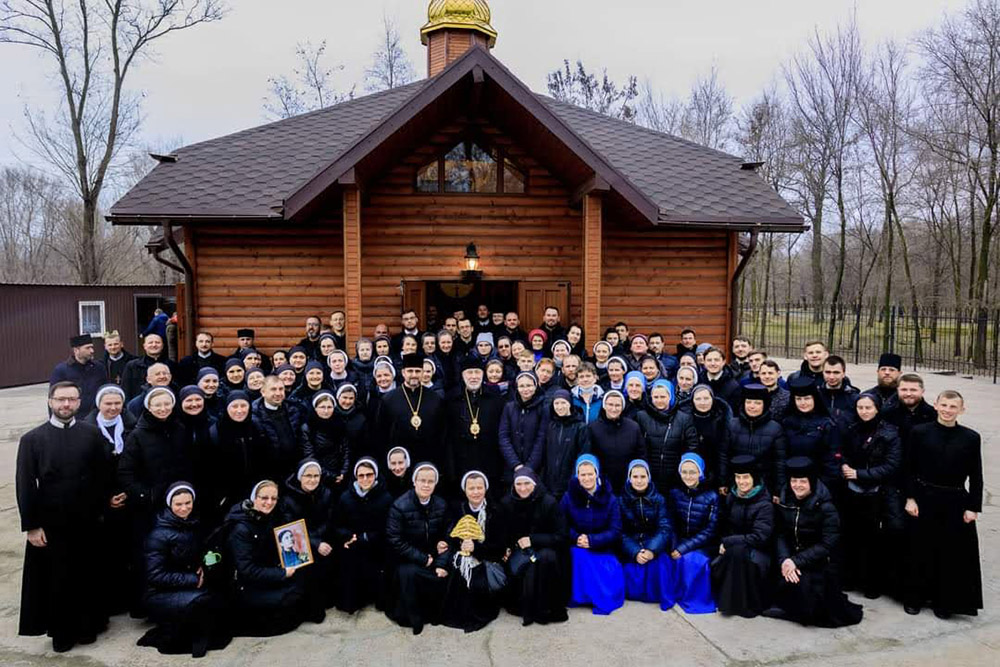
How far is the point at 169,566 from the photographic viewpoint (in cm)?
493

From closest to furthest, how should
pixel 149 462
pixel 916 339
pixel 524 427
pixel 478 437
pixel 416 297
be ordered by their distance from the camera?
pixel 149 462 < pixel 524 427 < pixel 478 437 < pixel 416 297 < pixel 916 339


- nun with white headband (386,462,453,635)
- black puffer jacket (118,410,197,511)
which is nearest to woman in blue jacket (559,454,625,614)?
nun with white headband (386,462,453,635)

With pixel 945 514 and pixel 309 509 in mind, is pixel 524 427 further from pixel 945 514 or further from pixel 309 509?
pixel 945 514

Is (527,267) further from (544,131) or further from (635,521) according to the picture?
(635,521)

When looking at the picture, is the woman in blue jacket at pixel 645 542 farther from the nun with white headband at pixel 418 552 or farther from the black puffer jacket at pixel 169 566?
the black puffer jacket at pixel 169 566

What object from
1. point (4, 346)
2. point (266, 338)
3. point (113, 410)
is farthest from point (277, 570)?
point (4, 346)

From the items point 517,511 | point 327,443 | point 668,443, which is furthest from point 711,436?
point 327,443

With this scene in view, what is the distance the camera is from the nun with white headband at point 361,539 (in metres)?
5.48

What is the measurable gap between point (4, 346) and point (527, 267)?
16.1 meters

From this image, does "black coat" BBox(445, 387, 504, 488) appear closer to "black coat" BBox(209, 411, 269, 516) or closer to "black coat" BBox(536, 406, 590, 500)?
"black coat" BBox(536, 406, 590, 500)

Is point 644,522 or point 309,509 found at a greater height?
point 309,509

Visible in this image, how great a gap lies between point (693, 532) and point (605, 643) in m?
1.36

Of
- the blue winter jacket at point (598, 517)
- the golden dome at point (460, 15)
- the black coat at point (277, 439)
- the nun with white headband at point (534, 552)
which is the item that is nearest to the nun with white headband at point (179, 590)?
the black coat at point (277, 439)

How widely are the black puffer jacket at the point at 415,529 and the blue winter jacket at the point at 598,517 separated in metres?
1.15
